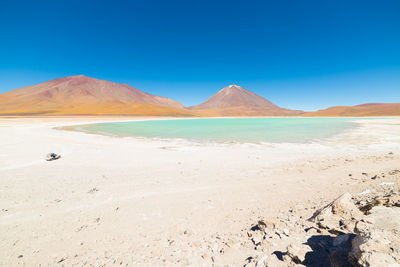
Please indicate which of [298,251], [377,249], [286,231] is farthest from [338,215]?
[377,249]

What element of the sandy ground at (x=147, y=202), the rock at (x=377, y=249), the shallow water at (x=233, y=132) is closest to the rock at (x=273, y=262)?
the sandy ground at (x=147, y=202)

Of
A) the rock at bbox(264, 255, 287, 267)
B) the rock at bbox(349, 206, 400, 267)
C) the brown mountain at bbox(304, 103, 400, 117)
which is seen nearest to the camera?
the rock at bbox(349, 206, 400, 267)

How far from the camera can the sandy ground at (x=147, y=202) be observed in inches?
108

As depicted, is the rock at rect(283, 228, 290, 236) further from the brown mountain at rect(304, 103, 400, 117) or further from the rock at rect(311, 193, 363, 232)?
the brown mountain at rect(304, 103, 400, 117)

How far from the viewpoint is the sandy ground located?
108 inches

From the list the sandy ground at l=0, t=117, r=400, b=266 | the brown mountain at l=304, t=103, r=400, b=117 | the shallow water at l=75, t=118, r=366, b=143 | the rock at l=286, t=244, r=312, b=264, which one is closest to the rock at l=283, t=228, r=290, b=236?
the rock at l=286, t=244, r=312, b=264

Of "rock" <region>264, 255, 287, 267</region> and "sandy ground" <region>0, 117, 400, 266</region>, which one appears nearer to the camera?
"rock" <region>264, 255, 287, 267</region>

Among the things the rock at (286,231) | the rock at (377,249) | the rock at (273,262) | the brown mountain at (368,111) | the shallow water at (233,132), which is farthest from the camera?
the brown mountain at (368,111)

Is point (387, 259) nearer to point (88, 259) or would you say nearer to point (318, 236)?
point (318, 236)

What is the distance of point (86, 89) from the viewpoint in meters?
193

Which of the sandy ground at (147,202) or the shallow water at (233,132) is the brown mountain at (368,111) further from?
the sandy ground at (147,202)

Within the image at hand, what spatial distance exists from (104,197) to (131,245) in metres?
2.18

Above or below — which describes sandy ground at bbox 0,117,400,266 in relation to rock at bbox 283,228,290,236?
below

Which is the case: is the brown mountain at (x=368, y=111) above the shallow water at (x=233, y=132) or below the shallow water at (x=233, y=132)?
above
